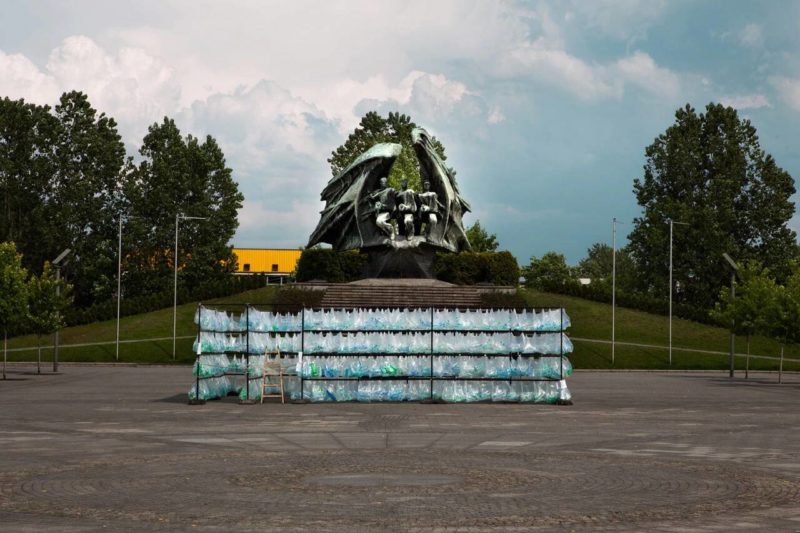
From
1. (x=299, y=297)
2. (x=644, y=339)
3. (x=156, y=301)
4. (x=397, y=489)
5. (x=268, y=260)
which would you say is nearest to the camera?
(x=397, y=489)

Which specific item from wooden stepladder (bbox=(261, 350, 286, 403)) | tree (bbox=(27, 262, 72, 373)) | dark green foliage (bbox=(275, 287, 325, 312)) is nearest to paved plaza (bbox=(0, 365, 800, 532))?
wooden stepladder (bbox=(261, 350, 286, 403))

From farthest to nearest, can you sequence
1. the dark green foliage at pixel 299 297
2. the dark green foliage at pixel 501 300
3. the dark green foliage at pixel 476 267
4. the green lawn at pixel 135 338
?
the dark green foliage at pixel 476 267 < the dark green foliage at pixel 501 300 < the dark green foliage at pixel 299 297 < the green lawn at pixel 135 338

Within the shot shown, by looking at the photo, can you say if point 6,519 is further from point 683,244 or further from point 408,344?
point 683,244

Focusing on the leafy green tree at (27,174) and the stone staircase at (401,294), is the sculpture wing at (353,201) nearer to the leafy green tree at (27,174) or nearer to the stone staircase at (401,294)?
the stone staircase at (401,294)

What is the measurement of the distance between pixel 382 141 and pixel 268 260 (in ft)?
186

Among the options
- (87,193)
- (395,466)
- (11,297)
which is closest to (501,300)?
(11,297)

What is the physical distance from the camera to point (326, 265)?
66.6 metres

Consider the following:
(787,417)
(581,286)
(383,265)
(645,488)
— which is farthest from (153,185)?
(645,488)

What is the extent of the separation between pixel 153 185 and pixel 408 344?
5405 cm

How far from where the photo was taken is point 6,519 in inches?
426

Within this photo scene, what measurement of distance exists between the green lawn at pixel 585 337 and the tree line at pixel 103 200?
35.7ft

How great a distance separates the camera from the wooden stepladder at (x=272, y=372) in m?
28.4

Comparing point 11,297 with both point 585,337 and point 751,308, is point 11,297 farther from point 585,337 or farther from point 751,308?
point 585,337

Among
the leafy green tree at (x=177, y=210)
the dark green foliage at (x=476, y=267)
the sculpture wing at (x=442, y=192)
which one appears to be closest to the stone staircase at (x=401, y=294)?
the sculpture wing at (x=442, y=192)
